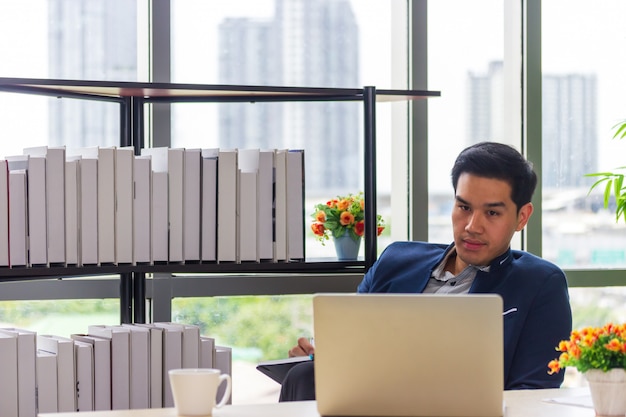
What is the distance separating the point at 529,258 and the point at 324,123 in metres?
1.05

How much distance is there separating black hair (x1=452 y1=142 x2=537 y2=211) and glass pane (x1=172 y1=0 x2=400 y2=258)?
2.49ft

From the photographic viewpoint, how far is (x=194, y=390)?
1572 mm

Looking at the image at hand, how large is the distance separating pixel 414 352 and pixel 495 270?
3.79ft

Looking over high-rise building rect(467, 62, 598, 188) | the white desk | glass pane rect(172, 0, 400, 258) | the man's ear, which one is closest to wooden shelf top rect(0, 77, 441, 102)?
glass pane rect(172, 0, 400, 258)

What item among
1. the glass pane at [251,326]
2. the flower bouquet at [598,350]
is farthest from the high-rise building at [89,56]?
the flower bouquet at [598,350]

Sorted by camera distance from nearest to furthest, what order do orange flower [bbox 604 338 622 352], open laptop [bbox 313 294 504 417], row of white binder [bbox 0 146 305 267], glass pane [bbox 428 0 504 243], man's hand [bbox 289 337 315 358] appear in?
open laptop [bbox 313 294 504 417]
orange flower [bbox 604 338 622 352]
row of white binder [bbox 0 146 305 267]
man's hand [bbox 289 337 315 358]
glass pane [bbox 428 0 504 243]

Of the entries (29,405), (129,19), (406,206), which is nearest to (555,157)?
(406,206)

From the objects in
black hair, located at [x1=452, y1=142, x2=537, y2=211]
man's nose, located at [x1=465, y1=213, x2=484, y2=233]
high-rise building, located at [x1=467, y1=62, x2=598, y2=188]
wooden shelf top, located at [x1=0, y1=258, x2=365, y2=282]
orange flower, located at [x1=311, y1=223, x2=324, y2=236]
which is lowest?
wooden shelf top, located at [x1=0, y1=258, x2=365, y2=282]

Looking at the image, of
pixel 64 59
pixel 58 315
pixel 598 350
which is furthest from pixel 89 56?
pixel 598 350

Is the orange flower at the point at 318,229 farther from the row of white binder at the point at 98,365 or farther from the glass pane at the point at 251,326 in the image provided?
the row of white binder at the point at 98,365

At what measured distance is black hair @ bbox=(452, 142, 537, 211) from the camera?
262 cm

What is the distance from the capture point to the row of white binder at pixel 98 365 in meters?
2.40

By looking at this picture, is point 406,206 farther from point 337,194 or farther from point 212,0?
point 212,0

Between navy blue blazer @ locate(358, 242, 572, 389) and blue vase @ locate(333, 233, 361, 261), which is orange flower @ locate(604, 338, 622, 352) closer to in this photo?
navy blue blazer @ locate(358, 242, 572, 389)
